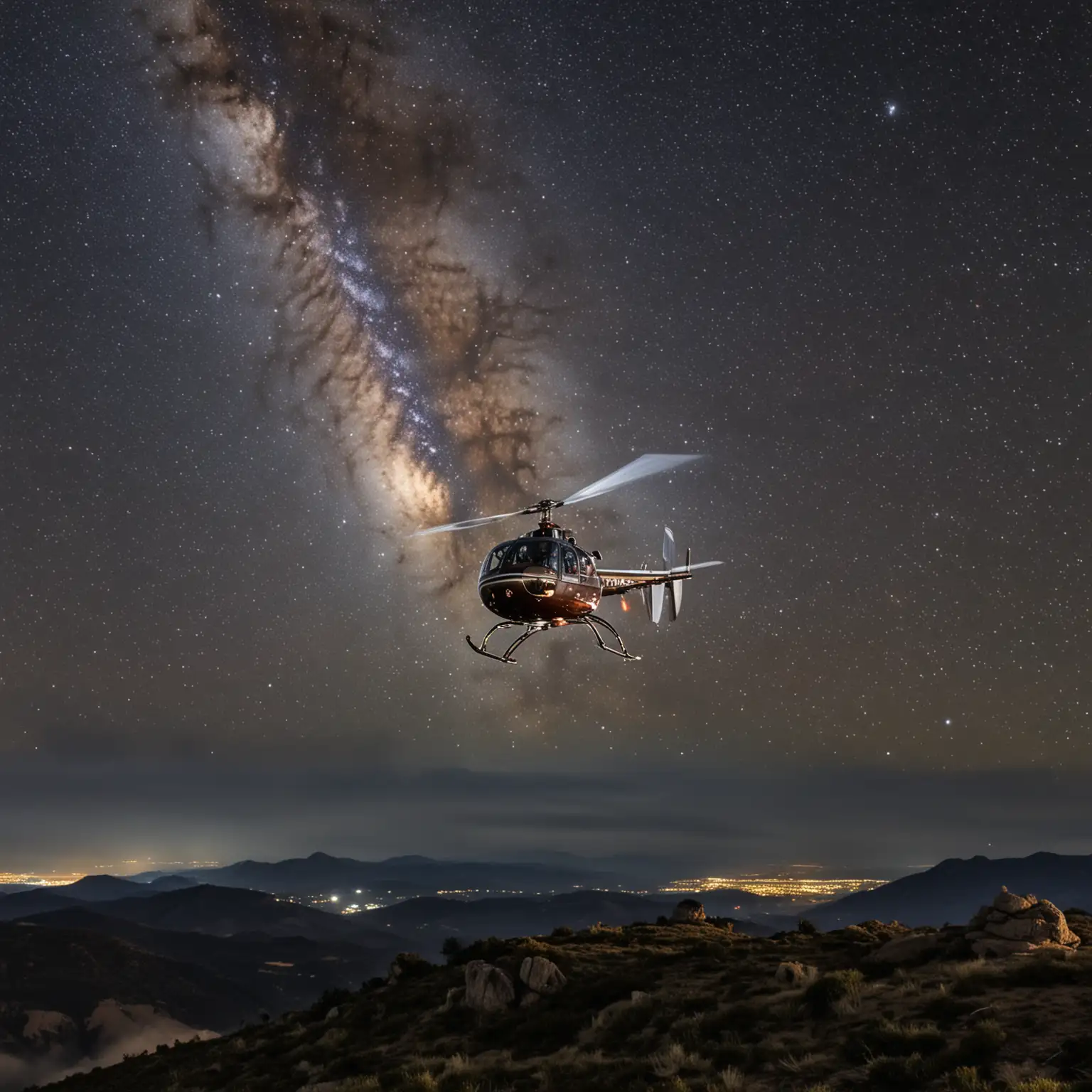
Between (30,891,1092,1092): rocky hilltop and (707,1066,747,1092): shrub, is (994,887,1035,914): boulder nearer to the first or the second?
(30,891,1092,1092): rocky hilltop

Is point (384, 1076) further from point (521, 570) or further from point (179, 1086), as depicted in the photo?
point (521, 570)

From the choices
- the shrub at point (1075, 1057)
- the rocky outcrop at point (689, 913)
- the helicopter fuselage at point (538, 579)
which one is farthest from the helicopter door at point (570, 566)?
the rocky outcrop at point (689, 913)

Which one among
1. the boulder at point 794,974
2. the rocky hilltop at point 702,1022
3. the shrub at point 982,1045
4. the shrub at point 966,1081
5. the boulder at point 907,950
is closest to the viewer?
the shrub at point 966,1081

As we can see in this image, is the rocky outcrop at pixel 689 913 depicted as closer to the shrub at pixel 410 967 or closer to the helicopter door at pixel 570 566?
the shrub at pixel 410 967

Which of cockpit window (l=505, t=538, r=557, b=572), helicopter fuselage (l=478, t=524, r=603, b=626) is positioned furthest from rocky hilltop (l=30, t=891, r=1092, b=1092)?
cockpit window (l=505, t=538, r=557, b=572)

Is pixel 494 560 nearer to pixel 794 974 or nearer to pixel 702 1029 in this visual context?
pixel 702 1029

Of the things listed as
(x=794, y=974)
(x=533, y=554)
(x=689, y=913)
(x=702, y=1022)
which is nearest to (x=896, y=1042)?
(x=702, y=1022)
